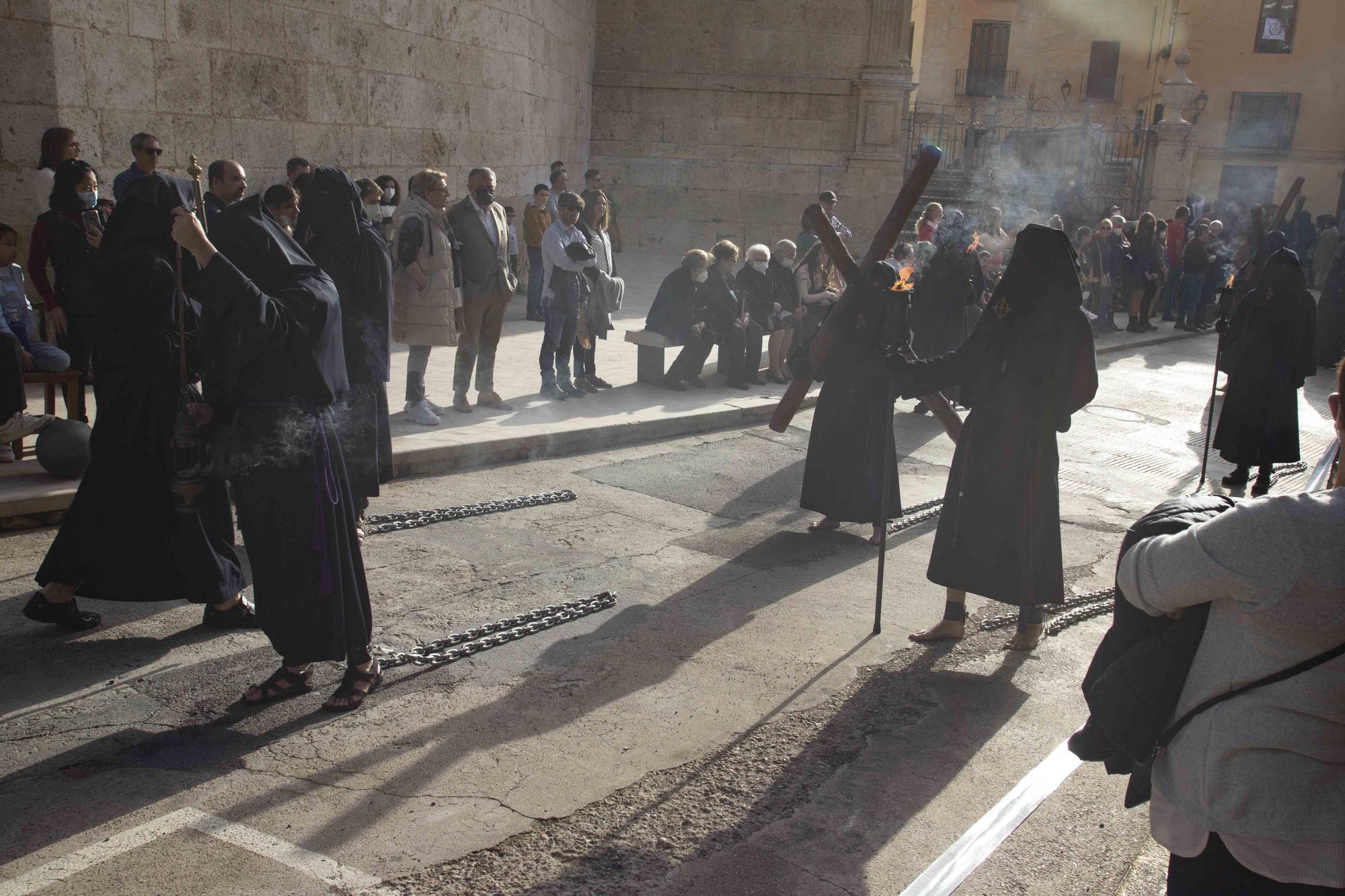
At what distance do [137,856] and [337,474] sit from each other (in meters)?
1.47

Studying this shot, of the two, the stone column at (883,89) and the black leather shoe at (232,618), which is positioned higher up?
the stone column at (883,89)

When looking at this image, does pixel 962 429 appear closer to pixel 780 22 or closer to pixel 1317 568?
pixel 1317 568

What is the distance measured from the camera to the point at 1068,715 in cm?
473

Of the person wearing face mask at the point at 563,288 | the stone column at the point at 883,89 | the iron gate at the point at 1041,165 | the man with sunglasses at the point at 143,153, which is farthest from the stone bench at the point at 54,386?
the iron gate at the point at 1041,165

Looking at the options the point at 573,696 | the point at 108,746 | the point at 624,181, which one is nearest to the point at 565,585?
the point at 573,696

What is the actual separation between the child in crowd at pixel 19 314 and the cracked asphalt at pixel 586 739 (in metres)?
1.68

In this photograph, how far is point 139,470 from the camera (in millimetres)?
4984

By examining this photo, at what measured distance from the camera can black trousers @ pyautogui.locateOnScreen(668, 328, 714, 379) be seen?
11219mm

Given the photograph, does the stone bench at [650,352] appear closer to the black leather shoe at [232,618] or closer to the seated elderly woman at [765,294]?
the seated elderly woman at [765,294]

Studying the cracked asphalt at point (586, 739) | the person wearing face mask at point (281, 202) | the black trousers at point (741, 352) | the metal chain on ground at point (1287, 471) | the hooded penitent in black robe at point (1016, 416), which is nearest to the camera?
the cracked asphalt at point (586, 739)

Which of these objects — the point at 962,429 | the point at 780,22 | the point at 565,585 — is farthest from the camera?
the point at 780,22

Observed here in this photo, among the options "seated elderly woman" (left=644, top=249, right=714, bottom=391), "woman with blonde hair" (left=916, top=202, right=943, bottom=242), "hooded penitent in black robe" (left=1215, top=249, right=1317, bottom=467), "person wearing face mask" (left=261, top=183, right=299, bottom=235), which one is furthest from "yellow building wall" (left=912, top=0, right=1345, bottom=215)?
"person wearing face mask" (left=261, top=183, right=299, bottom=235)

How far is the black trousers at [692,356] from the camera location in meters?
11.2

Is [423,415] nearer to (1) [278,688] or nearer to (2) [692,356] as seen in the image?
(2) [692,356]
